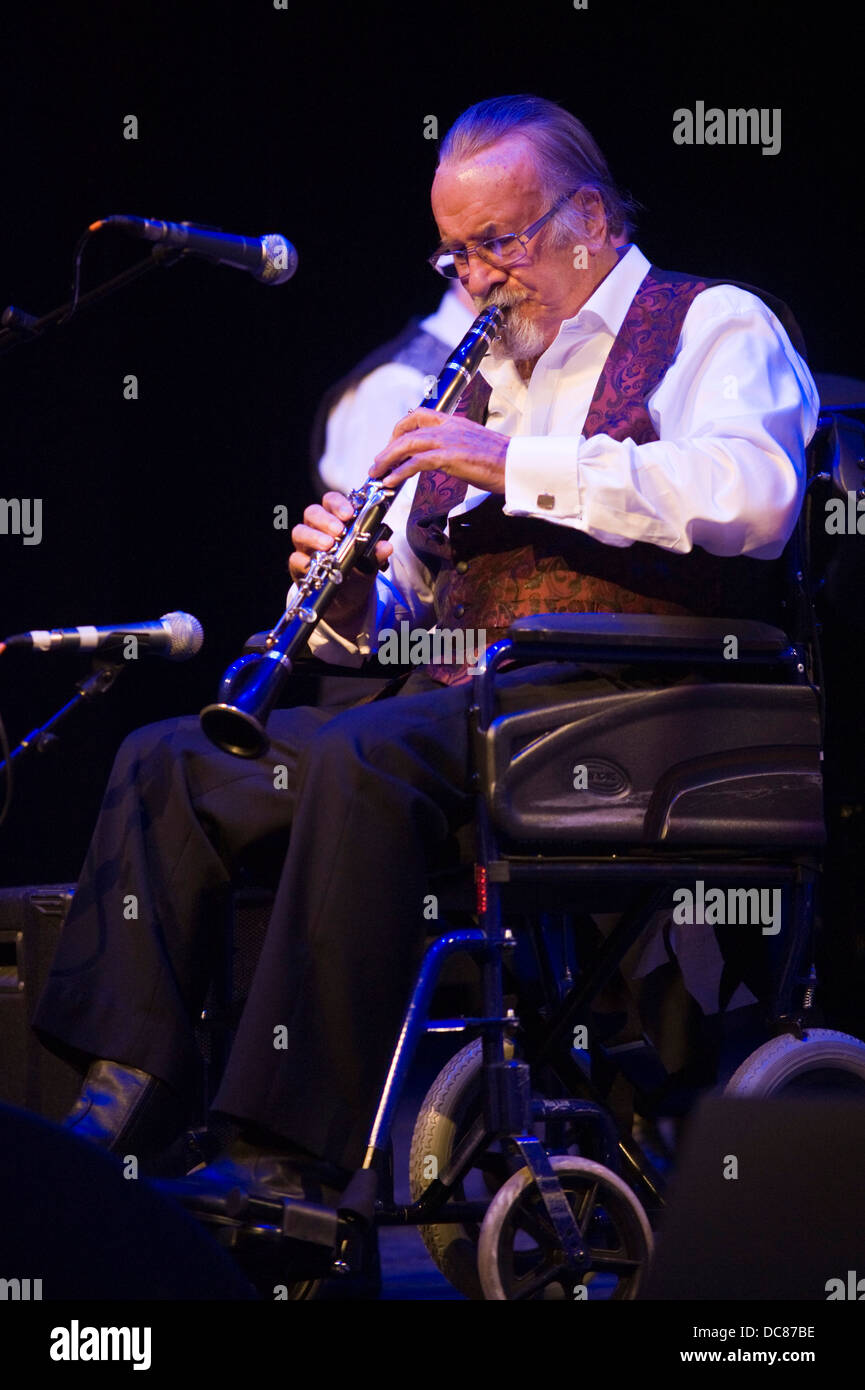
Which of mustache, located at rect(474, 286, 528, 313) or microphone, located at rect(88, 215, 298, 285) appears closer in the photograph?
microphone, located at rect(88, 215, 298, 285)

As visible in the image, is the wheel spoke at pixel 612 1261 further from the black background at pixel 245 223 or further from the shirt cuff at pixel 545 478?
the black background at pixel 245 223

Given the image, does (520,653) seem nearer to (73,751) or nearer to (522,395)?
(522,395)

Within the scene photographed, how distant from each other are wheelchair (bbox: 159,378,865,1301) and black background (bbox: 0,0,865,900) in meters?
1.61

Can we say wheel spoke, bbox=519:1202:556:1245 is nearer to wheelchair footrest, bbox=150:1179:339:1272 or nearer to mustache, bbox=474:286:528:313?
wheelchair footrest, bbox=150:1179:339:1272

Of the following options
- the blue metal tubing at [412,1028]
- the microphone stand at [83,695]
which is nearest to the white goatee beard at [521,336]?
the microphone stand at [83,695]

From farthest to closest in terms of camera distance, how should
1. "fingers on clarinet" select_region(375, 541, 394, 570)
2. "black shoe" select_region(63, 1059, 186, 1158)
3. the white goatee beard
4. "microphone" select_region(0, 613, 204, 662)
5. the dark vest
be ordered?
the white goatee beard, "fingers on clarinet" select_region(375, 541, 394, 570), the dark vest, "microphone" select_region(0, 613, 204, 662), "black shoe" select_region(63, 1059, 186, 1158)

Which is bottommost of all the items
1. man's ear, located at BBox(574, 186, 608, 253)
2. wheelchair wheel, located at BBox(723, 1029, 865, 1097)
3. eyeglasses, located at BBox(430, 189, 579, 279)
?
wheelchair wheel, located at BBox(723, 1029, 865, 1097)

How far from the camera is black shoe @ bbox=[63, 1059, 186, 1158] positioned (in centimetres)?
171

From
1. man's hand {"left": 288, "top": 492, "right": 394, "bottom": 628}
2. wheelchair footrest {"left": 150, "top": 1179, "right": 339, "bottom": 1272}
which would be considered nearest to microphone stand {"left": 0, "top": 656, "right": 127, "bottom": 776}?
man's hand {"left": 288, "top": 492, "right": 394, "bottom": 628}

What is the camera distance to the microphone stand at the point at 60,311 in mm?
1766

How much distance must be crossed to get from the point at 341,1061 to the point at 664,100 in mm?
2520

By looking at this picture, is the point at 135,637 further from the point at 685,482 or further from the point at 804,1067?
the point at 804,1067

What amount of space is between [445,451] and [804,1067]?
2.91 ft

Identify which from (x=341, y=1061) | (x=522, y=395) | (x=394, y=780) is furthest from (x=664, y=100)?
(x=341, y=1061)
